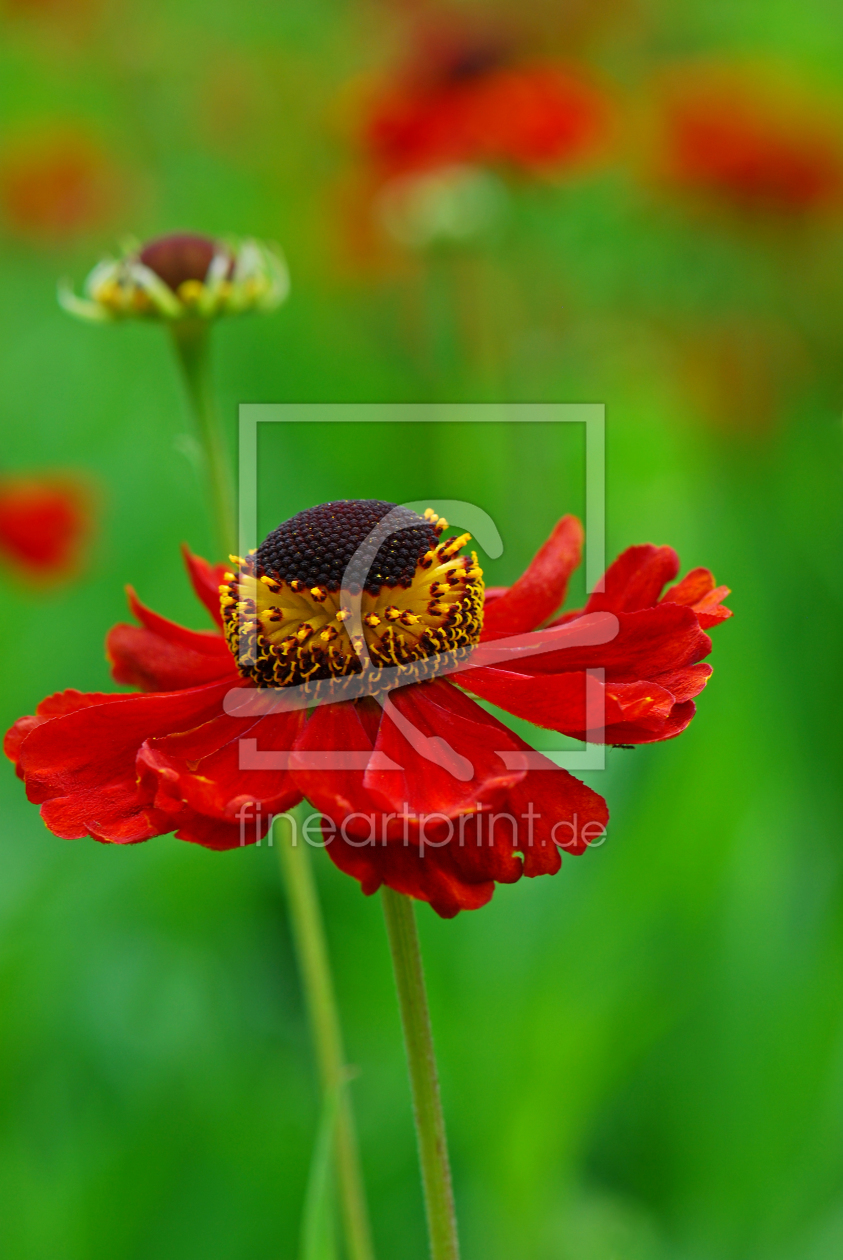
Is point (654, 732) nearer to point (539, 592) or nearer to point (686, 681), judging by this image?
point (686, 681)

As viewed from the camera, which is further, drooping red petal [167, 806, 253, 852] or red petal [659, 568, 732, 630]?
red petal [659, 568, 732, 630]

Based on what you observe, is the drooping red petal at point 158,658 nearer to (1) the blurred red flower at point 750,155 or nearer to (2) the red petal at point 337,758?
(2) the red petal at point 337,758

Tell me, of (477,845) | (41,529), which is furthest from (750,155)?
(477,845)

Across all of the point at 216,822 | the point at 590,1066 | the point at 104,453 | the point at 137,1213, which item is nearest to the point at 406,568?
the point at 216,822

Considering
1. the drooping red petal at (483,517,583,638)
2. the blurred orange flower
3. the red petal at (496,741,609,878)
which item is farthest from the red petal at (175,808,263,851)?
the blurred orange flower

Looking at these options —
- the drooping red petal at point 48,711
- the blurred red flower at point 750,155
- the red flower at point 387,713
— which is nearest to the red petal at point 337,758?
the red flower at point 387,713

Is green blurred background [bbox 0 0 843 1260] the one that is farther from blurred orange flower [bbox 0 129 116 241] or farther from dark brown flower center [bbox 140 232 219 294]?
dark brown flower center [bbox 140 232 219 294]
